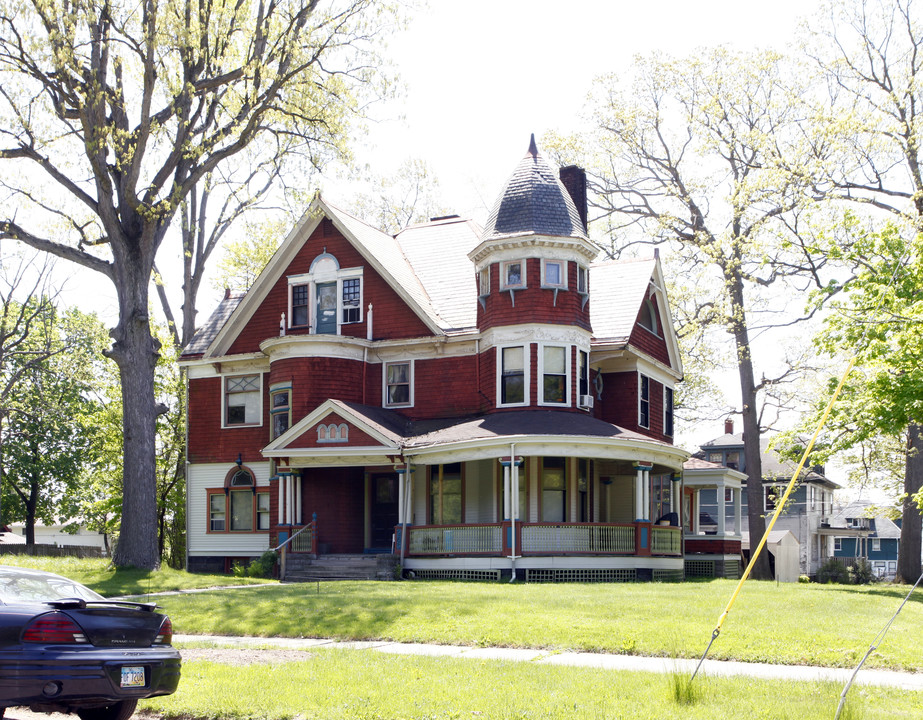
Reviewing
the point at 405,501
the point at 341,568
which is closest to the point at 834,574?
the point at 405,501

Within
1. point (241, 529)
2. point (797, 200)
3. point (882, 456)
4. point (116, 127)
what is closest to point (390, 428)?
point (241, 529)

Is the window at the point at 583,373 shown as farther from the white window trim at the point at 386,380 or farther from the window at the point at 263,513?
the window at the point at 263,513

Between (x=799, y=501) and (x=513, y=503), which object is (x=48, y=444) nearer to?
(x=513, y=503)

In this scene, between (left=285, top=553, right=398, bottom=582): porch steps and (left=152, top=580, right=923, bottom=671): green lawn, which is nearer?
(left=152, top=580, right=923, bottom=671): green lawn

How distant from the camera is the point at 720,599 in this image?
56.5ft

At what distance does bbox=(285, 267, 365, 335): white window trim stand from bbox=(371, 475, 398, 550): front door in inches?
187

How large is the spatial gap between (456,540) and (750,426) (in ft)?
48.2

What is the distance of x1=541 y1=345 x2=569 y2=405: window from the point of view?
27391 millimetres

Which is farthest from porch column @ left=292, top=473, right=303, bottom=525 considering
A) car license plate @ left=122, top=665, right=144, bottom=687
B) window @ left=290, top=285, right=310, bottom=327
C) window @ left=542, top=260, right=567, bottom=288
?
Answer: car license plate @ left=122, top=665, right=144, bottom=687

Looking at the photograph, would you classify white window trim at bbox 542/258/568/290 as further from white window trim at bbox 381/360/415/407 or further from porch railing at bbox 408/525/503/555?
porch railing at bbox 408/525/503/555

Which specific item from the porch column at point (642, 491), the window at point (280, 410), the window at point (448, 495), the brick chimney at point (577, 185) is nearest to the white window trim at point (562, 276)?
the brick chimney at point (577, 185)

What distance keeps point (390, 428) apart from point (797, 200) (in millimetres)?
14685

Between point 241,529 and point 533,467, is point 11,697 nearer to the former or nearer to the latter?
point 533,467

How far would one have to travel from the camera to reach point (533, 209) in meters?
27.8
